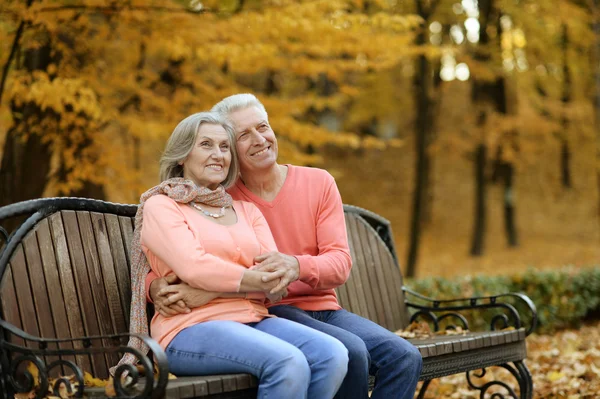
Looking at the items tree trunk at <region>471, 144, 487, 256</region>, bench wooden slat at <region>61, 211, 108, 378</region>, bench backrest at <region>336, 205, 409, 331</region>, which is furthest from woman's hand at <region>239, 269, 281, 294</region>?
Answer: tree trunk at <region>471, 144, 487, 256</region>

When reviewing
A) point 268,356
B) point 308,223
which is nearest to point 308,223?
point 308,223

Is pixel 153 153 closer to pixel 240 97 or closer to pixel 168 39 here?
pixel 168 39

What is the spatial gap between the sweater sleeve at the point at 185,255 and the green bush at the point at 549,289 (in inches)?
219

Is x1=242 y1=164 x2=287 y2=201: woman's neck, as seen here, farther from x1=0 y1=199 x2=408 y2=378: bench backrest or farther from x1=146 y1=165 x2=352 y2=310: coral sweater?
x1=0 y1=199 x2=408 y2=378: bench backrest

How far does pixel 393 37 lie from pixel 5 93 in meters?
4.15

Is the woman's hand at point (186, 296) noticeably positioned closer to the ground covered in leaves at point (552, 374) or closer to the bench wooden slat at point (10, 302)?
the bench wooden slat at point (10, 302)

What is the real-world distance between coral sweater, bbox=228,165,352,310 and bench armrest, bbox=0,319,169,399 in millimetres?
932

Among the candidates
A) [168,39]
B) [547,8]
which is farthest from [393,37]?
[547,8]

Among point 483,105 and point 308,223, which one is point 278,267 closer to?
point 308,223

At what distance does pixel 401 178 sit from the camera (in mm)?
26609

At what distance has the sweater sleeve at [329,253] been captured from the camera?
353 centimetres

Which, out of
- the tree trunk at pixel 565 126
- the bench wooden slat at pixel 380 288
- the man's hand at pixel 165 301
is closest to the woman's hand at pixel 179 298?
the man's hand at pixel 165 301

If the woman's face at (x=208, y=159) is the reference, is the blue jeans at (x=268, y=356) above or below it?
below

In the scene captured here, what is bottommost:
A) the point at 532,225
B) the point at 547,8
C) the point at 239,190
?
the point at 532,225
